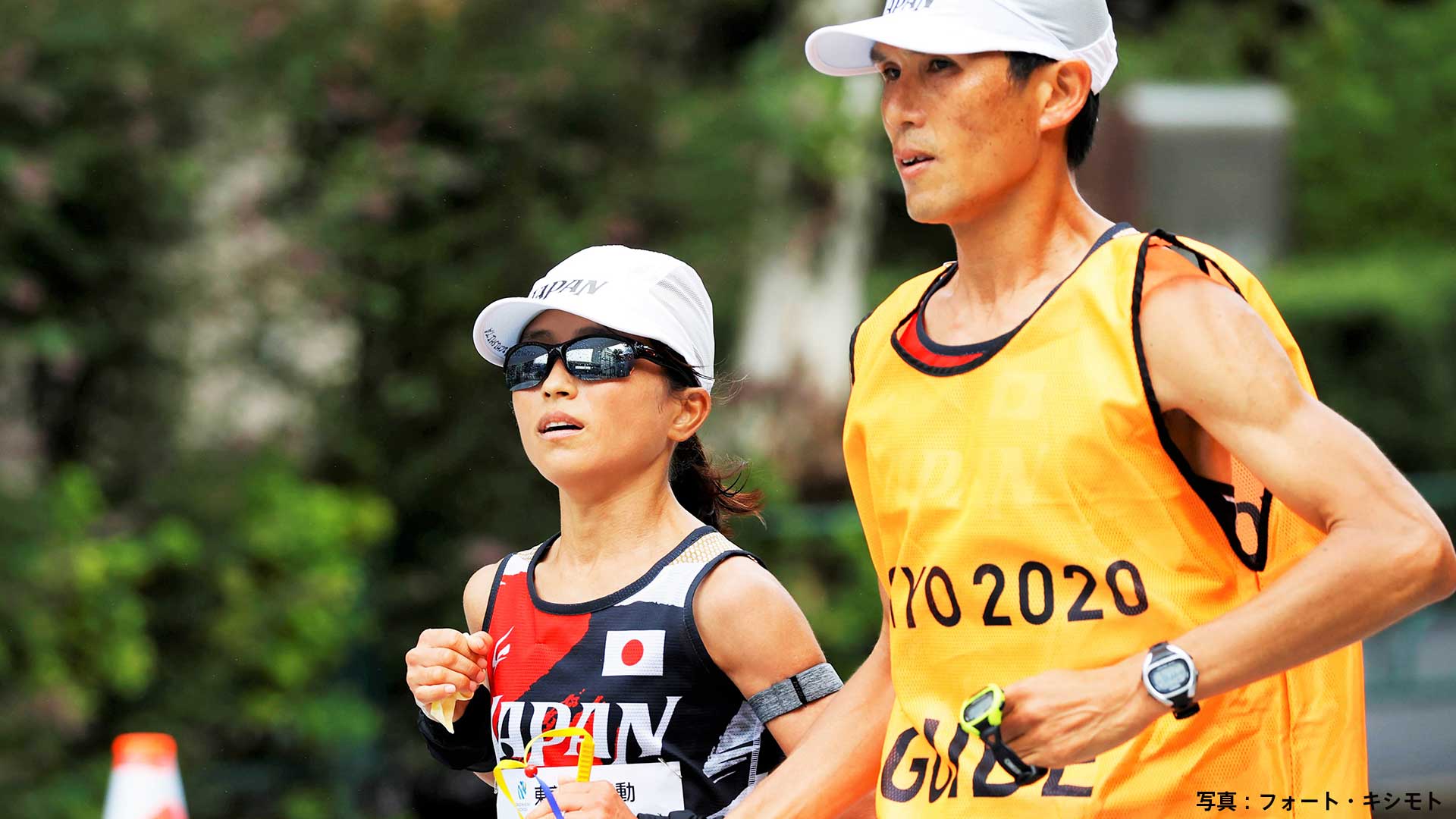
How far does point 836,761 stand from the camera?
2.90m

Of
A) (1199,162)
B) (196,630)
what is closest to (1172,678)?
(196,630)

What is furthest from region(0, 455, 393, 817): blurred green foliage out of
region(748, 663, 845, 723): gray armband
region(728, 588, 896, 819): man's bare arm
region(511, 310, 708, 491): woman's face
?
region(728, 588, 896, 819): man's bare arm

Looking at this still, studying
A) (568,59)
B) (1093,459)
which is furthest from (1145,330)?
(568,59)

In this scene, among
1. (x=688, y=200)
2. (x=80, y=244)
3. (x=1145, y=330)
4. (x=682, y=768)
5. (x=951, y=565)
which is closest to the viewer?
(x=1145, y=330)

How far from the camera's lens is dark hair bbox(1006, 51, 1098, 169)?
2635 mm

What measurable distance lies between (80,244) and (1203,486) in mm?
6374

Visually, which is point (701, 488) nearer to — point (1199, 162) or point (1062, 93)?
point (1062, 93)

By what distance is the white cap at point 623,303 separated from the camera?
→ 3.26 metres

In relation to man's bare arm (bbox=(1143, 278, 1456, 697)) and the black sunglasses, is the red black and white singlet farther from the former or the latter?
man's bare arm (bbox=(1143, 278, 1456, 697))

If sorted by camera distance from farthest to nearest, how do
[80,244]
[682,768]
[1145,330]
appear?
[80,244]
[682,768]
[1145,330]

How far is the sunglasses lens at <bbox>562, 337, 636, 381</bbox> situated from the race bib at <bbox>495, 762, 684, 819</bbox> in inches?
27.0

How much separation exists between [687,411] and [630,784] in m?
0.70

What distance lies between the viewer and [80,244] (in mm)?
Result: 7820

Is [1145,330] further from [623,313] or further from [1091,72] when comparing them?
[623,313]
